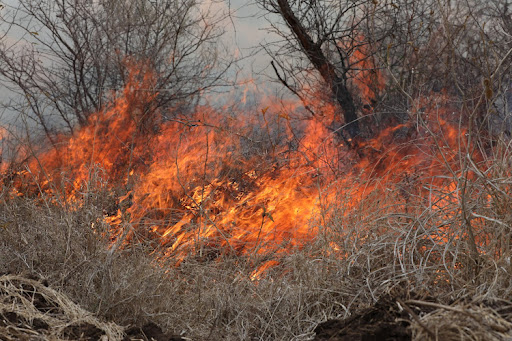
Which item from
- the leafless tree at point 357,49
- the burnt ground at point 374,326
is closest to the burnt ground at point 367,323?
the burnt ground at point 374,326

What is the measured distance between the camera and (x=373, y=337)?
2135mm

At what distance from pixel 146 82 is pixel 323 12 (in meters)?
2.87

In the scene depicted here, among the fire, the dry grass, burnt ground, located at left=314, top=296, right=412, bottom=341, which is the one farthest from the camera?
the fire

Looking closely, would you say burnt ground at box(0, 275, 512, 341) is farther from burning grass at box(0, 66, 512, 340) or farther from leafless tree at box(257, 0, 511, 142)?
leafless tree at box(257, 0, 511, 142)

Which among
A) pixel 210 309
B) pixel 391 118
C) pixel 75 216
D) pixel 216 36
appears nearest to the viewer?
pixel 210 309

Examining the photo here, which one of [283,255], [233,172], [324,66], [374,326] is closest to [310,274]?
[283,255]

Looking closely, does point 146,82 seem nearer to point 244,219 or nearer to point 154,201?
point 154,201

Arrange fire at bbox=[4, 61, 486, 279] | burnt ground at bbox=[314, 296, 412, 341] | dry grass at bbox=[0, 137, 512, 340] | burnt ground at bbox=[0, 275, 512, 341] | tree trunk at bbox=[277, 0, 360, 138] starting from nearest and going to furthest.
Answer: burnt ground at bbox=[0, 275, 512, 341] < burnt ground at bbox=[314, 296, 412, 341] < dry grass at bbox=[0, 137, 512, 340] < fire at bbox=[4, 61, 486, 279] < tree trunk at bbox=[277, 0, 360, 138]

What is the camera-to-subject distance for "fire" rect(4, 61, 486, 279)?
4.66 metres

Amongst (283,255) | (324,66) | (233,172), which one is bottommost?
(283,255)

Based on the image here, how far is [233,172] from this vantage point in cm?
651

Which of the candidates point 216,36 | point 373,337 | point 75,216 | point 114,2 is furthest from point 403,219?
point 114,2

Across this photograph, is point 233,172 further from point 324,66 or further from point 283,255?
point 283,255

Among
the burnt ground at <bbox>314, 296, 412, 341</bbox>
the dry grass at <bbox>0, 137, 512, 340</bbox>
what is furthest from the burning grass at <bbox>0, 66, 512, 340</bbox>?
the burnt ground at <bbox>314, 296, 412, 341</bbox>
